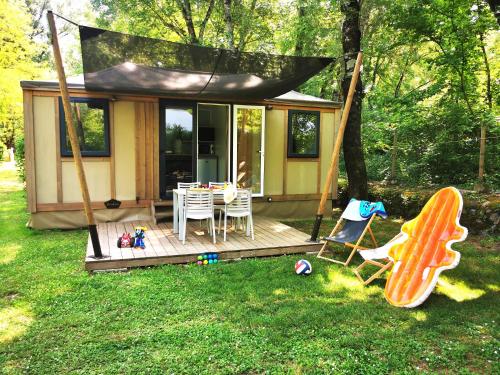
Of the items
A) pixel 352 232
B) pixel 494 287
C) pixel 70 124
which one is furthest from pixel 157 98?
pixel 494 287

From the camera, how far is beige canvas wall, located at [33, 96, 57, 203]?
5.94m

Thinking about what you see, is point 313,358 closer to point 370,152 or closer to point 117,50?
point 117,50

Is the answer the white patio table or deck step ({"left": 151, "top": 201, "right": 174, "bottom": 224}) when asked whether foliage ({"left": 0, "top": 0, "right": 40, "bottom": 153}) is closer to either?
deck step ({"left": 151, "top": 201, "right": 174, "bottom": 224})

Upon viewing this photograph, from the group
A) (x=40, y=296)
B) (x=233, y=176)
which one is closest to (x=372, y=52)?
(x=233, y=176)

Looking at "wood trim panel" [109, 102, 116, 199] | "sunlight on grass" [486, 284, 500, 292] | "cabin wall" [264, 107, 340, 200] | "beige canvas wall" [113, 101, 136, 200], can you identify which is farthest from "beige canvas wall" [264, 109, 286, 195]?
"sunlight on grass" [486, 284, 500, 292]

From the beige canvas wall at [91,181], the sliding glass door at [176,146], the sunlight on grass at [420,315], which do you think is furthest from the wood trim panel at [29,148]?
the sunlight on grass at [420,315]

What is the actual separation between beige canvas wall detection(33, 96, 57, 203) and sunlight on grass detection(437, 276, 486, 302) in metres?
5.69

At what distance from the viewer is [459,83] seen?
26.3 feet

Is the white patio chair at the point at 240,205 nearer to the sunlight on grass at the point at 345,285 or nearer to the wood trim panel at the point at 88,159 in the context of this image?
the sunlight on grass at the point at 345,285

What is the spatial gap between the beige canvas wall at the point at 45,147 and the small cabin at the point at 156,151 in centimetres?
1

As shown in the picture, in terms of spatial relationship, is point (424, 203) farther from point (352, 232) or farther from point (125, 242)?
point (125, 242)

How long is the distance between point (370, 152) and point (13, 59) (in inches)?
492

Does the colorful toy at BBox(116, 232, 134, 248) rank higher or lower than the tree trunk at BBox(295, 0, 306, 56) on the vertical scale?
lower

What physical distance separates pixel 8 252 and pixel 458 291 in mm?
5394
